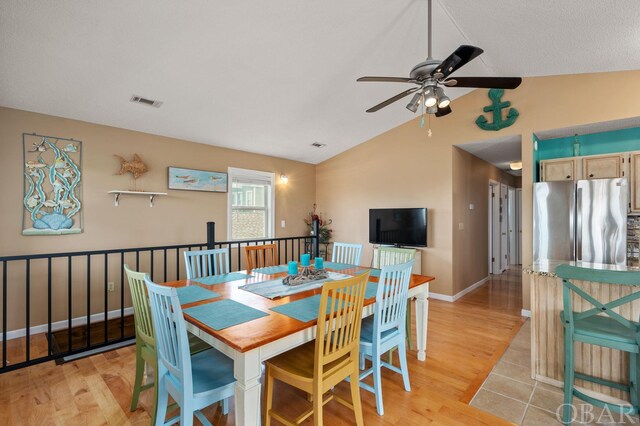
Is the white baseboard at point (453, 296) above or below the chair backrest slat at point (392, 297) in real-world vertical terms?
below

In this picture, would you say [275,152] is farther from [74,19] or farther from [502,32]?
[502,32]

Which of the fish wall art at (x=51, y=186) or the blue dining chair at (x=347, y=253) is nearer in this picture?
the fish wall art at (x=51, y=186)

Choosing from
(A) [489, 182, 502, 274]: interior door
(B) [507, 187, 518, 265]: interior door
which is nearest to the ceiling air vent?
(A) [489, 182, 502, 274]: interior door

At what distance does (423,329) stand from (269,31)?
10.1ft

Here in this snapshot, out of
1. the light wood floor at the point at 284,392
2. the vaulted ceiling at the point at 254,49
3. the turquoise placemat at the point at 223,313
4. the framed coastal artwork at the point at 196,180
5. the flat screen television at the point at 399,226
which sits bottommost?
the light wood floor at the point at 284,392

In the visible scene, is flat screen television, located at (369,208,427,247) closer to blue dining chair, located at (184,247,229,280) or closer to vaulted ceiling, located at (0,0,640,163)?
vaulted ceiling, located at (0,0,640,163)

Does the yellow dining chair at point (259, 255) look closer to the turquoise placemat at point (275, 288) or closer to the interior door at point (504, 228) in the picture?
the turquoise placemat at point (275, 288)

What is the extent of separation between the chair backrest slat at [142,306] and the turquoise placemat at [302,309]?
72cm

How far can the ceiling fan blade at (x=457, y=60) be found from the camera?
1.82m

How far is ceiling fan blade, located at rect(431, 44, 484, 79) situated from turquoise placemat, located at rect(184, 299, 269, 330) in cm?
201

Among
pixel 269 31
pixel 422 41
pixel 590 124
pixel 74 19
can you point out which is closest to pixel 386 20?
pixel 422 41

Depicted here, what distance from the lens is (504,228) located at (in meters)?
7.02

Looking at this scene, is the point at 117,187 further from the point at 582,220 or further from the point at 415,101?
the point at 582,220

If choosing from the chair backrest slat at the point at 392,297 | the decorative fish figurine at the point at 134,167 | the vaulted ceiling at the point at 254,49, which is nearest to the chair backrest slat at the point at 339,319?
the chair backrest slat at the point at 392,297
